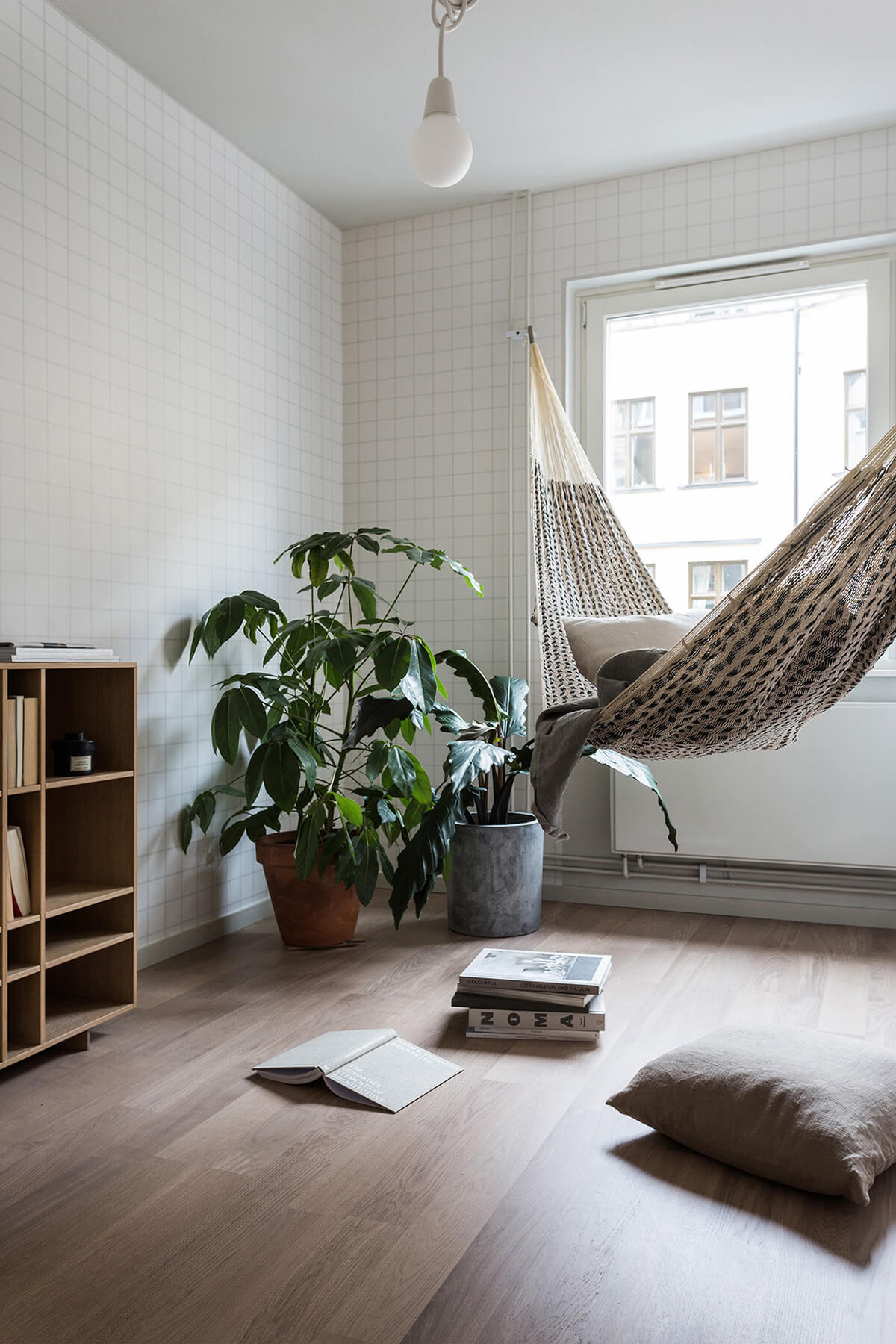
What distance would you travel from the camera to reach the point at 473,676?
117 inches

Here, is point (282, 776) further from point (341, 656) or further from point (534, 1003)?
point (534, 1003)

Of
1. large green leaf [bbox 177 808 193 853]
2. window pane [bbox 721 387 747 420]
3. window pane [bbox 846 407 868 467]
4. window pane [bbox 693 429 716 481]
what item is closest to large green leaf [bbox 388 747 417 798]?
large green leaf [bbox 177 808 193 853]

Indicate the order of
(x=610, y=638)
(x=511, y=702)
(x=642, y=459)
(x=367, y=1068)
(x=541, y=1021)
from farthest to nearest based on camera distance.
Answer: (x=642, y=459)
(x=511, y=702)
(x=610, y=638)
(x=541, y=1021)
(x=367, y=1068)

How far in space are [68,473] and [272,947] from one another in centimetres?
140

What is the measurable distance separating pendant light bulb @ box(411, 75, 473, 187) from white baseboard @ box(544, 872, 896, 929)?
2.34 meters

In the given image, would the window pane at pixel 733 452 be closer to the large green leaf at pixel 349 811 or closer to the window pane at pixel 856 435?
the window pane at pixel 856 435

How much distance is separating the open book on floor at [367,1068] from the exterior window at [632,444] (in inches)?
82.7

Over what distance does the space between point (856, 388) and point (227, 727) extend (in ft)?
7.19

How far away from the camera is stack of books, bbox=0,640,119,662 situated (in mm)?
1895

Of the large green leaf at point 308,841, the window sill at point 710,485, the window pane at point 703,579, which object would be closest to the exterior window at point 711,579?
the window pane at point 703,579

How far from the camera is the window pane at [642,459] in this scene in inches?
134

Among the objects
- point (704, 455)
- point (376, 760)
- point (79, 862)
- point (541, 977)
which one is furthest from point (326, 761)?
point (704, 455)

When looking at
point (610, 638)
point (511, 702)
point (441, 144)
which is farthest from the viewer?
point (511, 702)

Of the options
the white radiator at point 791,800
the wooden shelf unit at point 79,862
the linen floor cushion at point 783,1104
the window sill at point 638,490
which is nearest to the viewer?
the linen floor cushion at point 783,1104
